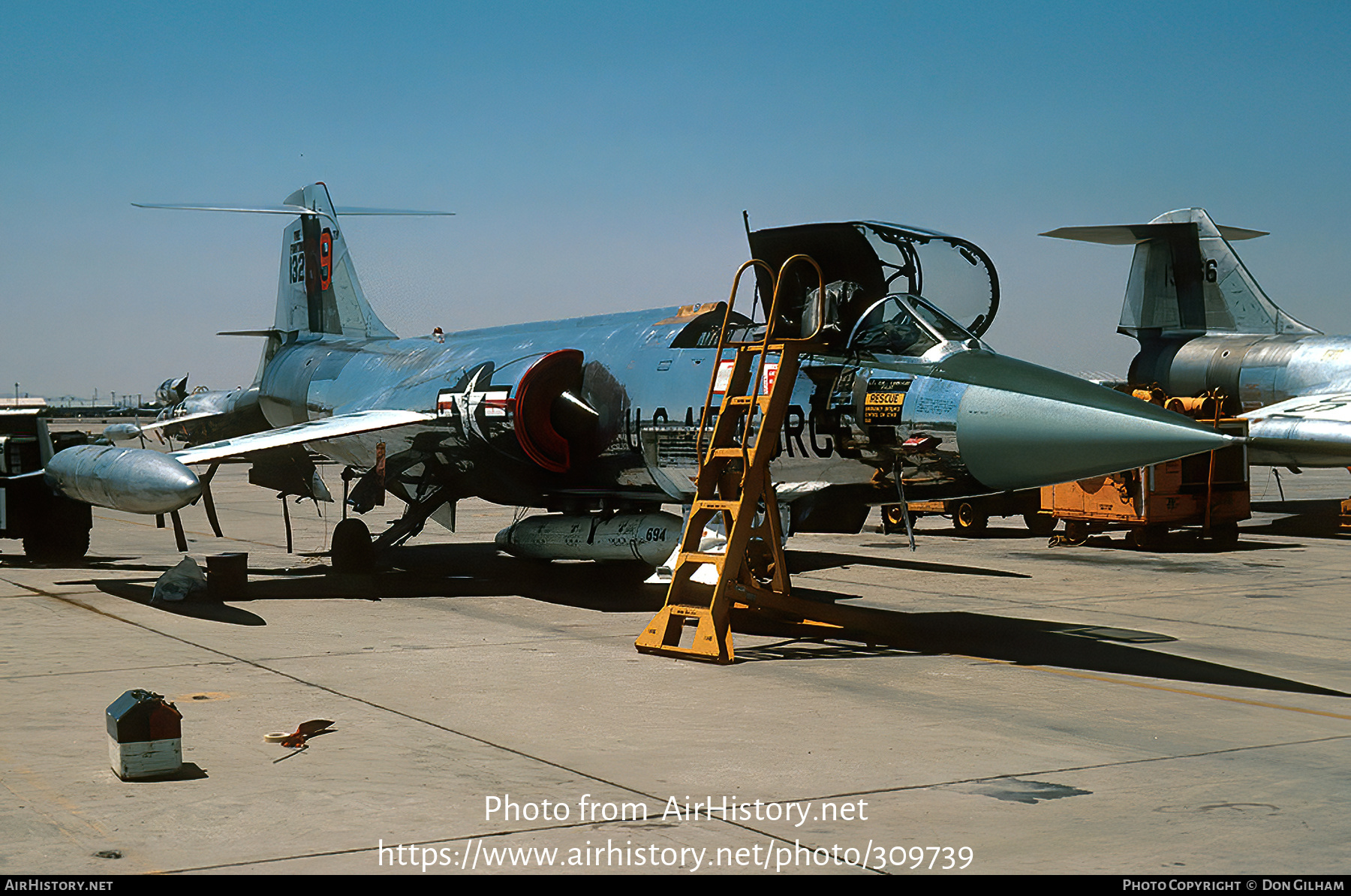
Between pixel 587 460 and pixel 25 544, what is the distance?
8334 millimetres

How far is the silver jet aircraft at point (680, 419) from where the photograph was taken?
898cm

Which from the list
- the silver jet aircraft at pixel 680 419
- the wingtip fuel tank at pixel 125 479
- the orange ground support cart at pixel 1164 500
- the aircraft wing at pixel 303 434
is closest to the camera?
the silver jet aircraft at pixel 680 419

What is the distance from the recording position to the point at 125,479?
39.5ft

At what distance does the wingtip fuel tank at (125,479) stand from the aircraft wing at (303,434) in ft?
1.56

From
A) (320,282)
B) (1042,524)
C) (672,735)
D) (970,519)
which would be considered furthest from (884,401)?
(320,282)

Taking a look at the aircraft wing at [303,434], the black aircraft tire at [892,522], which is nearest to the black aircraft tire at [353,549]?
the aircraft wing at [303,434]

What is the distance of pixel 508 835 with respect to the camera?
4.85 metres

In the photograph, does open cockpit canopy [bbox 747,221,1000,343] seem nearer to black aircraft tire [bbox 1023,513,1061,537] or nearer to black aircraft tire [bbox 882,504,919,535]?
black aircraft tire [bbox 882,504,919,535]

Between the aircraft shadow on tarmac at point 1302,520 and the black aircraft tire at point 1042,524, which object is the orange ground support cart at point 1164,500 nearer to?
the black aircraft tire at point 1042,524

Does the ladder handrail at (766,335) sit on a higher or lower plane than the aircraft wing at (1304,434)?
higher

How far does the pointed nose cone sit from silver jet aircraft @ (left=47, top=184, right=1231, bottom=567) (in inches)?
0.5

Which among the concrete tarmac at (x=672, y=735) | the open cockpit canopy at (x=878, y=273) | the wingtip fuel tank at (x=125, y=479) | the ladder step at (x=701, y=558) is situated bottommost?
the concrete tarmac at (x=672, y=735)

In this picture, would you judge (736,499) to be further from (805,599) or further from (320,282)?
(320,282)

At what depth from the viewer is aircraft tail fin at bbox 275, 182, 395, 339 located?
63.3 feet
